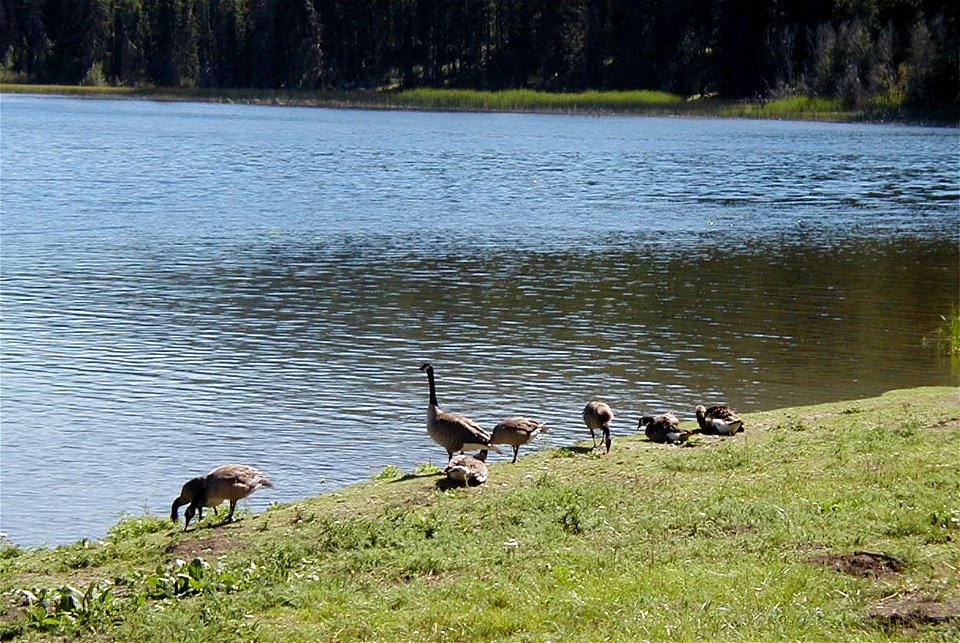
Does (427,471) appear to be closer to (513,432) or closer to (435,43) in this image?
(513,432)

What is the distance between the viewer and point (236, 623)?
24.7ft

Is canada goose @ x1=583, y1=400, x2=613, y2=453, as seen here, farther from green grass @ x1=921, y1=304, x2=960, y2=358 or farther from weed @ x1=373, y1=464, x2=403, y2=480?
green grass @ x1=921, y1=304, x2=960, y2=358

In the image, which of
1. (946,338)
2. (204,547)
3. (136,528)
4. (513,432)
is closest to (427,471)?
(513,432)

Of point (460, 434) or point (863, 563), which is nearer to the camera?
point (863, 563)

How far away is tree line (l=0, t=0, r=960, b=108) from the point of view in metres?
121

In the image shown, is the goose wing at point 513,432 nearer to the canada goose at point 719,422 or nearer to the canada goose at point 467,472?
the canada goose at point 467,472

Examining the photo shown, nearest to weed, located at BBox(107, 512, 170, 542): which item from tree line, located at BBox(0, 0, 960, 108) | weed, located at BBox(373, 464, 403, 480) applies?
weed, located at BBox(373, 464, 403, 480)

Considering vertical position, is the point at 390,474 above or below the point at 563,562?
below

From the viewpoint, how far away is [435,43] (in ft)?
465

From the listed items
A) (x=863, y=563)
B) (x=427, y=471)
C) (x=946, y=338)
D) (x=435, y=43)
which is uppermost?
(x=435, y=43)

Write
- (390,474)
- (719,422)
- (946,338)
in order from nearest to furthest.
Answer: (390,474) < (719,422) < (946,338)

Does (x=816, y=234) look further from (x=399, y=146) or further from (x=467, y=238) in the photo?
(x=399, y=146)

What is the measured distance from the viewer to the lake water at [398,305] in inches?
599

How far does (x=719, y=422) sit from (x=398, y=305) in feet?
39.8
